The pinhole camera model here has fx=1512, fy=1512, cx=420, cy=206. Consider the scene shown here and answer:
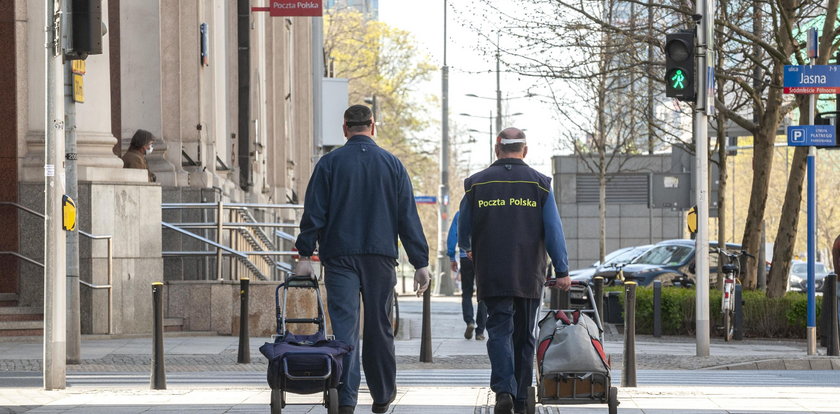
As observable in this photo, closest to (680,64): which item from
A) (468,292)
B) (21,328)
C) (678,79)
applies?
(678,79)

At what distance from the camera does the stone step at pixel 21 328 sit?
1647cm

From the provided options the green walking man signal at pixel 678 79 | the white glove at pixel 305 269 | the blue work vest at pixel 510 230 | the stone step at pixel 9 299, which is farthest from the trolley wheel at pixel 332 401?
the stone step at pixel 9 299

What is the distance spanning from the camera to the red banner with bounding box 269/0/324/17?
28.2 m

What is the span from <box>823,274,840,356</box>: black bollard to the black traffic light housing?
8779 millimetres

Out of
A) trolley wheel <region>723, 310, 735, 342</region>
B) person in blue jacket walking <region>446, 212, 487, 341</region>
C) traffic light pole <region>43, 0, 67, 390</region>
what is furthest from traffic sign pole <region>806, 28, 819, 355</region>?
traffic light pole <region>43, 0, 67, 390</region>

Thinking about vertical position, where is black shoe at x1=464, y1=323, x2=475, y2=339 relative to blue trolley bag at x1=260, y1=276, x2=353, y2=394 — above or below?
below

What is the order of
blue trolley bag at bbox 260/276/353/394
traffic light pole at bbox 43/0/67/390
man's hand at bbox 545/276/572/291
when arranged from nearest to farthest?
blue trolley bag at bbox 260/276/353/394, man's hand at bbox 545/276/572/291, traffic light pole at bbox 43/0/67/390

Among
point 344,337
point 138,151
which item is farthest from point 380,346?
point 138,151

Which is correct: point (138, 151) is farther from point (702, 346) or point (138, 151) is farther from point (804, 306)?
point (804, 306)

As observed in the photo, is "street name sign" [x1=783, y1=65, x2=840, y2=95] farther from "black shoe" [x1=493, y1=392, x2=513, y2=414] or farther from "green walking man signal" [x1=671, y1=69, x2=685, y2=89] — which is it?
"black shoe" [x1=493, y1=392, x2=513, y2=414]

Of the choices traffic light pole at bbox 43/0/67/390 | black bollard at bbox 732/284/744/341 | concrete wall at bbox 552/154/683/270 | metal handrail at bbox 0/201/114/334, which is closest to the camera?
traffic light pole at bbox 43/0/67/390

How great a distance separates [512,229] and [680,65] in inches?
283

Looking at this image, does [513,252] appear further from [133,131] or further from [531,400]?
[133,131]

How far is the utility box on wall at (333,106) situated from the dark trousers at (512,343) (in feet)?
138
